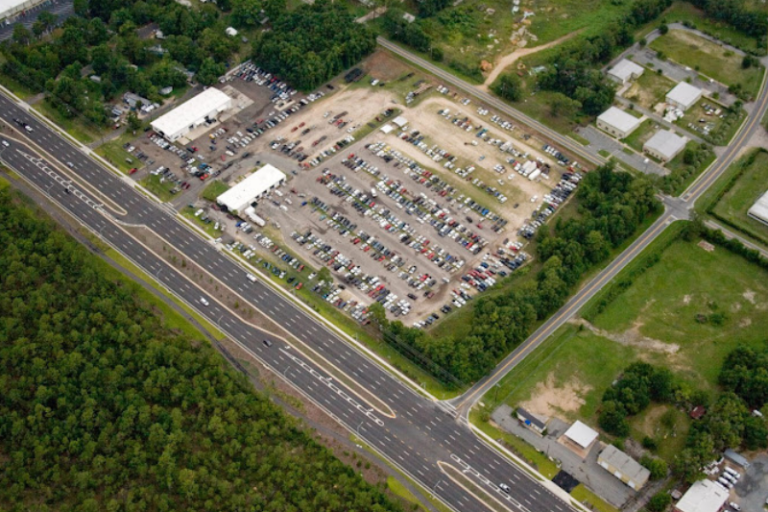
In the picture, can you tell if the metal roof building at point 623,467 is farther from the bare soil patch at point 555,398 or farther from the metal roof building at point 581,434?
the bare soil patch at point 555,398

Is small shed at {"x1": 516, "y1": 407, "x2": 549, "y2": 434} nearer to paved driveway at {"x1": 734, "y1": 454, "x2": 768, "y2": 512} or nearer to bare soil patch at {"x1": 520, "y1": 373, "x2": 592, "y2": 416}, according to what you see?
bare soil patch at {"x1": 520, "y1": 373, "x2": 592, "y2": 416}

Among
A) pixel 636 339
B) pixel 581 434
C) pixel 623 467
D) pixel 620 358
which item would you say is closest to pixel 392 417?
pixel 581 434

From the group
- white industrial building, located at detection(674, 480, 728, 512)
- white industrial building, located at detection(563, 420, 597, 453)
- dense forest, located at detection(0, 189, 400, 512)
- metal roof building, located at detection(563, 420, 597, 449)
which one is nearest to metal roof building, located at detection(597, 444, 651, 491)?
white industrial building, located at detection(563, 420, 597, 453)

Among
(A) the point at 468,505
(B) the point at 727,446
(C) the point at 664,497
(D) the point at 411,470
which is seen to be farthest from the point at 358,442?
(B) the point at 727,446

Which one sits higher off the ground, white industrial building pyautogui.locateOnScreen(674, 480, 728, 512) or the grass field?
the grass field

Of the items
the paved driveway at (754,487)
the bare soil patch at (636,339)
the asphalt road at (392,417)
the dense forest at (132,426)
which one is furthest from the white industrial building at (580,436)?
the dense forest at (132,426)

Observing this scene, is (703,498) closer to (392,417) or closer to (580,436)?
(580,436)
